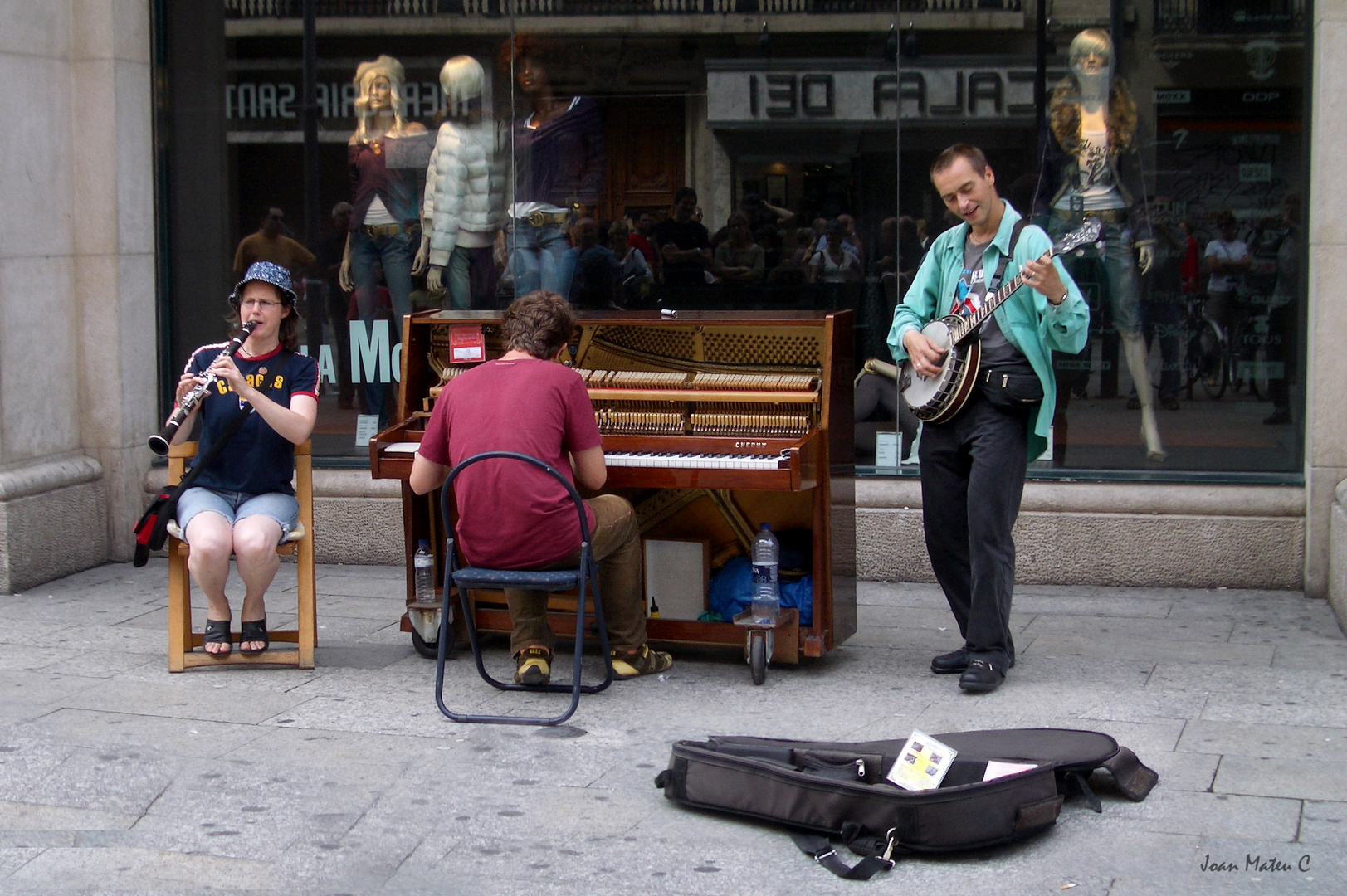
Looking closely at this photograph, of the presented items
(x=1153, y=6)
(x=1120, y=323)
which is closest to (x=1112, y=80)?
(x=1153, y=6)

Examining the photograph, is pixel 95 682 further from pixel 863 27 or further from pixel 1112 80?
pixel 1112 80

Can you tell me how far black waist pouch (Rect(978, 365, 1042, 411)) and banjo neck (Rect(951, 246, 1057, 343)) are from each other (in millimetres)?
154

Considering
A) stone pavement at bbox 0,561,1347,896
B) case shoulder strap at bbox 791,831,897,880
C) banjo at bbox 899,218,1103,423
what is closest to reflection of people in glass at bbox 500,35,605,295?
stone pavement at bbox 0,561,1347,896

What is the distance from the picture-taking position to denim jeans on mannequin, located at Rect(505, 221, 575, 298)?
7.70 metres

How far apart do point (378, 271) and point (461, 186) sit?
618 mm

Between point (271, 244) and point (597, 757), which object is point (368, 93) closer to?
point (271, 244)

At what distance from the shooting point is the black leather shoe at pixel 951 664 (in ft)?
18.1

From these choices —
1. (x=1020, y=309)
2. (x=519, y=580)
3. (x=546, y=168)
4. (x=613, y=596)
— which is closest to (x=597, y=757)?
(x=519, y=580)

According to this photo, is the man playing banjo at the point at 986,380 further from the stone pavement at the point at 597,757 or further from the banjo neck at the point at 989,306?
the stone pavement at the point at 597,757

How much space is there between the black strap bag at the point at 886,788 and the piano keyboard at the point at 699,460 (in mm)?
1085

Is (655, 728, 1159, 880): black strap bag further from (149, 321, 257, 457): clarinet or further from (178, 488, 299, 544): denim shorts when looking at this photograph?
(149, 321, 257, 457): clarinet

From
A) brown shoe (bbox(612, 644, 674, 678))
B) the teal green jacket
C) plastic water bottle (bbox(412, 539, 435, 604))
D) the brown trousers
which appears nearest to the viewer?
the teal green jacket

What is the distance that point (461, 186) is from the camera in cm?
780

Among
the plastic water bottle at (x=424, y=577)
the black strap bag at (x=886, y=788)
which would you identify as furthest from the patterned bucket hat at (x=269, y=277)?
the black strap bag at (x=886, y=788)
